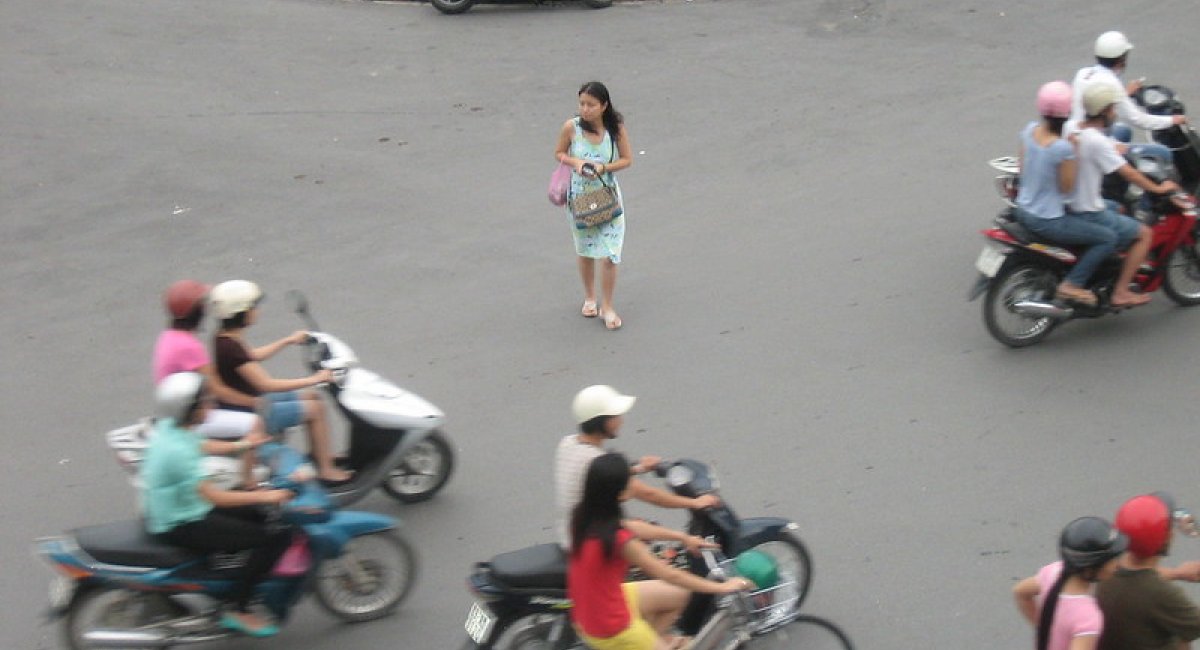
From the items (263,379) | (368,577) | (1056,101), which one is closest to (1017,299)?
(1056,101)

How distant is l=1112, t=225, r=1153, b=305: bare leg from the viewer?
28.1 ft

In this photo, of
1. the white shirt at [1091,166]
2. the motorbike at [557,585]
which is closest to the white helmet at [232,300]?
the motorbike at [557,585]

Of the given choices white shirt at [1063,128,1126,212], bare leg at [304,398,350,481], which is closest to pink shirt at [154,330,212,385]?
bare leg at [304,398,350,481]

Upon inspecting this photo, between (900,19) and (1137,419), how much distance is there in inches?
333

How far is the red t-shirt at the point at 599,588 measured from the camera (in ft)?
16.5

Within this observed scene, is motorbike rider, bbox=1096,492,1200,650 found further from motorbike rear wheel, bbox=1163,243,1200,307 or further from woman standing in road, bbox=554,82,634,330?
woman standing in road, bbox=554,82,634,330

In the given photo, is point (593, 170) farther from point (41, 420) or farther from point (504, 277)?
point (41, 420)

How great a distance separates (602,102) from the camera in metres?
8.97

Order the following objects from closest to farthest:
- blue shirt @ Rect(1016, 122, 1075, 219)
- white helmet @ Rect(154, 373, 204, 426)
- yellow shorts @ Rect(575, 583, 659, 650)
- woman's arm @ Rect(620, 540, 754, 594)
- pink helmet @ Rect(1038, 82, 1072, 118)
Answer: woman's arm @ Rect(620, 540, 754, 594), yellow shorts @ Rect(575, 583, 659, 650), white helmet @ Rect(154, 373, 204, 426), pink helmet @ Rect(1038, 82, 1072, 118), blue shirt @ Rect(1016, 122, 1075, 219)

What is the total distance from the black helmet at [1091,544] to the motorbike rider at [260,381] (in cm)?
383

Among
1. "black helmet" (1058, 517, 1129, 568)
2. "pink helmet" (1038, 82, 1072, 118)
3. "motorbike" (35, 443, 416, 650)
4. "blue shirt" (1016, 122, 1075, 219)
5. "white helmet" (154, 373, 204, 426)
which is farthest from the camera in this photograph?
"blue shirt" (1016, 122, 1075, 219)

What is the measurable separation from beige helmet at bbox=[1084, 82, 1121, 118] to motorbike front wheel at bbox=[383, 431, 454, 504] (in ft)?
14.6

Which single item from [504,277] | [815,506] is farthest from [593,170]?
[815,506]

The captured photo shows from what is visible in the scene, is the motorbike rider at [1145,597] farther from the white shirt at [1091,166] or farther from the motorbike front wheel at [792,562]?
the white shirt at [1091,166]
